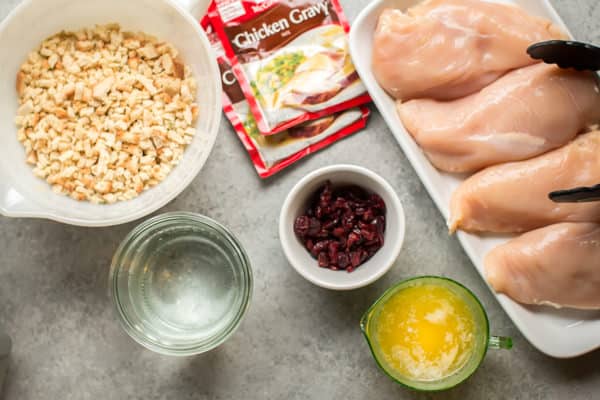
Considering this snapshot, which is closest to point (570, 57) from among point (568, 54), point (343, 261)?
point (568, 54)

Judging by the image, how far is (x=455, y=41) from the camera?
1379 millimetres

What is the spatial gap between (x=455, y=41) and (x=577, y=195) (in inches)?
16.0

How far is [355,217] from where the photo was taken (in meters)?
1.38

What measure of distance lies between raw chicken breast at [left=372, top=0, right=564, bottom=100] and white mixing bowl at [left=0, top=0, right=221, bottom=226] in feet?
1.25

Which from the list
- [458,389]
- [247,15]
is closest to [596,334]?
[458,389]

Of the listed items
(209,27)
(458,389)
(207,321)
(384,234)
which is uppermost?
(209,27)

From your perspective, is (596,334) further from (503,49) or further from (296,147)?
(296,147)

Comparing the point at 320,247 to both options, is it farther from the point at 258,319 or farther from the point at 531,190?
the point at 531,190

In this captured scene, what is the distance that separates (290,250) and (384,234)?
206 mm

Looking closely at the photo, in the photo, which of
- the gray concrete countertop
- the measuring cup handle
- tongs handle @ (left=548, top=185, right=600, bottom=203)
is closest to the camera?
A: tongs handle @ (left=548, top=185, right=600, bottom=203)

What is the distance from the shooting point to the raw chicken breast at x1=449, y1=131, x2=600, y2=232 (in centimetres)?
133

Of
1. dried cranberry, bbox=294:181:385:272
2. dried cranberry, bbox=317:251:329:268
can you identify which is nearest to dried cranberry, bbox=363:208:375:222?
dried cranberry, bbox=294:181:385:272

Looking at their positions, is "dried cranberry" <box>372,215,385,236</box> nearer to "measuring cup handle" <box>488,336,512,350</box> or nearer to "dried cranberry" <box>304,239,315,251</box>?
"dried cranberry" <box>304,239,315,251</box>

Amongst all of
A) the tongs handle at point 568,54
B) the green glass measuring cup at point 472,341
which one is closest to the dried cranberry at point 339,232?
the green glass measuring cup at point 472,341
